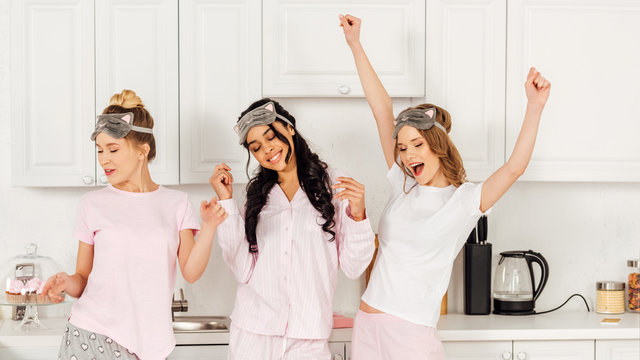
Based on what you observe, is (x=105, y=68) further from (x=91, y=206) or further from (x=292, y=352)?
(x=292, y=352)

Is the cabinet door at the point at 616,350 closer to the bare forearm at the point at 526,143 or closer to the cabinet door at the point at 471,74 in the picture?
the cabinet door at the point at 471,74

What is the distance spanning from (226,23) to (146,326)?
120cm

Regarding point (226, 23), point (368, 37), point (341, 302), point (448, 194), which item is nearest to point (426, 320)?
point (448, 194)

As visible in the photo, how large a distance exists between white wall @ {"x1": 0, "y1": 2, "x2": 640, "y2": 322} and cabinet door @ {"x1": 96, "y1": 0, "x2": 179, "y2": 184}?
0.45 metres

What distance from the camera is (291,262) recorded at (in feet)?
7.00

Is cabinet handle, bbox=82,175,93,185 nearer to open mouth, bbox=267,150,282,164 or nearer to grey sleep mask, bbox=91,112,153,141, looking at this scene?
grey sleep mask, bbox=91,112,153,141

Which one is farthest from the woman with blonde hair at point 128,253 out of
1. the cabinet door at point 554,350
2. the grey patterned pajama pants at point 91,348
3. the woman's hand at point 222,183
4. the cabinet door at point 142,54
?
the cabinet door at point 554,350

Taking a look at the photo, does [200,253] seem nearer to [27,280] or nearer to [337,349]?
[337,349]

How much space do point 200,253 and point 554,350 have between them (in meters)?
1.44

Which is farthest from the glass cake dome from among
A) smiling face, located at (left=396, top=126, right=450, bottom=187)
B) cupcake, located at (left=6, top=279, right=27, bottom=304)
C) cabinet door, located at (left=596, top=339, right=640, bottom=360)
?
cabinet door, located at (left=596, top=339, right=640, bottom=360)

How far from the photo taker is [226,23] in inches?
99.4

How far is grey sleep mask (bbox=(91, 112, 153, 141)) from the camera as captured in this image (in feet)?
6.86

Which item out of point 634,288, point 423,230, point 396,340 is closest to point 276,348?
point 396,340

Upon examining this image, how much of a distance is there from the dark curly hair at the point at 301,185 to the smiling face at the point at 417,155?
0.92 feet
